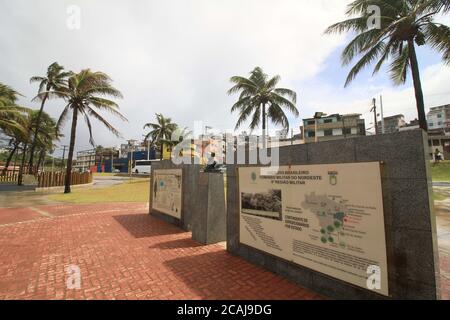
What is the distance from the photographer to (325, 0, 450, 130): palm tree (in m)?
11.1

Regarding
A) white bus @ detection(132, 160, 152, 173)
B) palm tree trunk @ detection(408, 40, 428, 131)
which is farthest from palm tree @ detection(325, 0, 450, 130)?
white bus @ detection(132, 160, 152, 173)

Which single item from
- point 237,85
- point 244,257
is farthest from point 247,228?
point 237,85

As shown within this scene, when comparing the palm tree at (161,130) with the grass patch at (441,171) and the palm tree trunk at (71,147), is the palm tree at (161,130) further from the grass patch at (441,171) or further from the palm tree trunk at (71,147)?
the grass patch at (441,171)

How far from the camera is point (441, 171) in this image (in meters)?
26.7

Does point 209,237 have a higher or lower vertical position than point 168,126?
lower

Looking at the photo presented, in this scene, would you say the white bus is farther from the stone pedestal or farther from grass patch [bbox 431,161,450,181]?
grass patch [bbox 431,161,450,181]

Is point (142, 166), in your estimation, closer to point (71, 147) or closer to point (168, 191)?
point (71, 147)

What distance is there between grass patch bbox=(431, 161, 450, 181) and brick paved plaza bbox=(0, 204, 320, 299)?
2924 centimetres

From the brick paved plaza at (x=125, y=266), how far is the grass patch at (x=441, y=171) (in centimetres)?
2924

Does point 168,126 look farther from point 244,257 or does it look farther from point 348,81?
point 244,257

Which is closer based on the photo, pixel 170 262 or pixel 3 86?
pixel 170 262

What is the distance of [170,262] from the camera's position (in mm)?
4992

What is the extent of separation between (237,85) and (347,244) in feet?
66.1

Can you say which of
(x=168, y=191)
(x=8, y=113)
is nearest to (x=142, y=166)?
(x=8, y=113)
